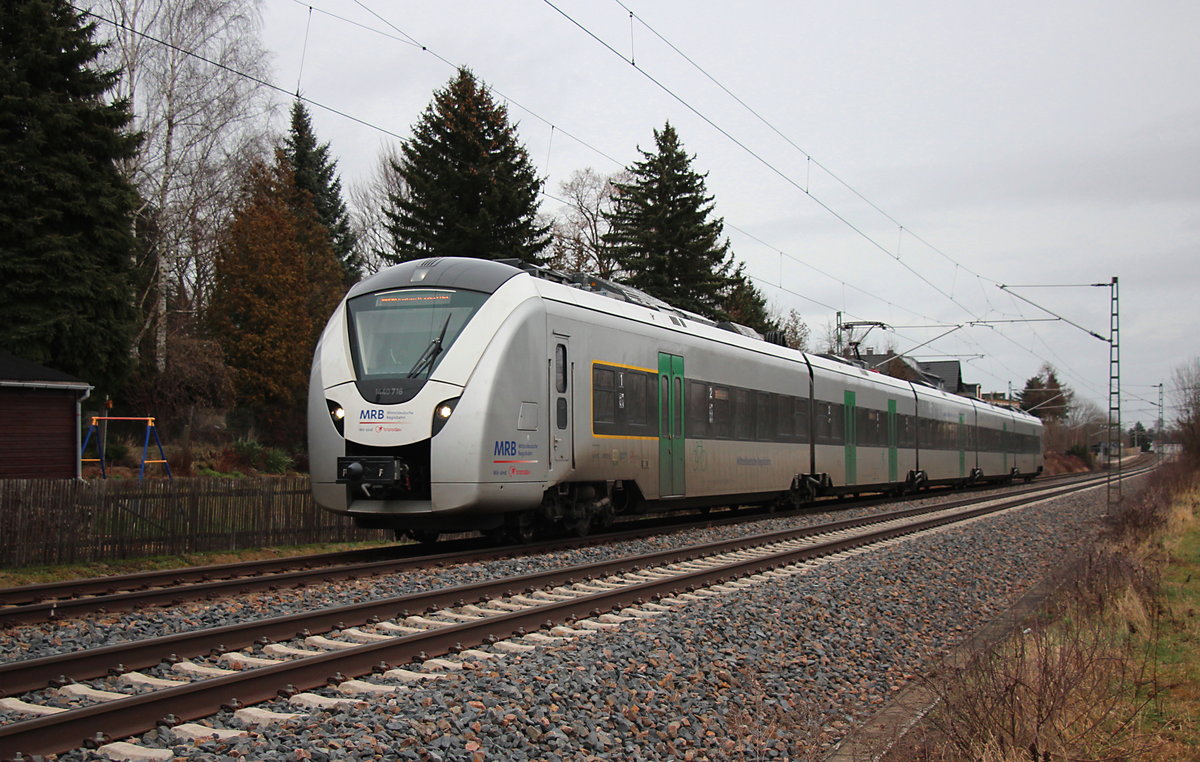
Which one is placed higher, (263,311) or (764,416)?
(263,311)

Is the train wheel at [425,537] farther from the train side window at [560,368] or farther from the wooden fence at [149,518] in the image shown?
the train side window at [560,368]

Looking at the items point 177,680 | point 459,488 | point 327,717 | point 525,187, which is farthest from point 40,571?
point 525,187

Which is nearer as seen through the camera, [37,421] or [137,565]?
[137,565]

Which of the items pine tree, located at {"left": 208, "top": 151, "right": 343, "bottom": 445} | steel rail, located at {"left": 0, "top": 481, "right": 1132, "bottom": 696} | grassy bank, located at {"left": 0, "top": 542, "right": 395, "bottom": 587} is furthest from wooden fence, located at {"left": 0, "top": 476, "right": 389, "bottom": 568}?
pine tree, located at {"left": 208, "top": 151, "right": 343, "bottom": 445}

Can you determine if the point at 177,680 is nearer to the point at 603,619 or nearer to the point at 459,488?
the point at 603,619

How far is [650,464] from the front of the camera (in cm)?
1513

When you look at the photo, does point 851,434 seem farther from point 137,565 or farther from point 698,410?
point 137,565

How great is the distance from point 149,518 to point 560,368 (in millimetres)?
5955

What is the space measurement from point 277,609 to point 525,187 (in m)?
26.6

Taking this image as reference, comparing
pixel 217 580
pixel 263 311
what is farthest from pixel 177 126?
pixel 217 580

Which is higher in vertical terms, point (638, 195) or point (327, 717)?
point (638, 195)

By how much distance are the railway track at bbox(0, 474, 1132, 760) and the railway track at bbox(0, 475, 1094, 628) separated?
1.83 m

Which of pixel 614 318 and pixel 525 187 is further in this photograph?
pixel 525 187

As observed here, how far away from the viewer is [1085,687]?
6.35 meters
